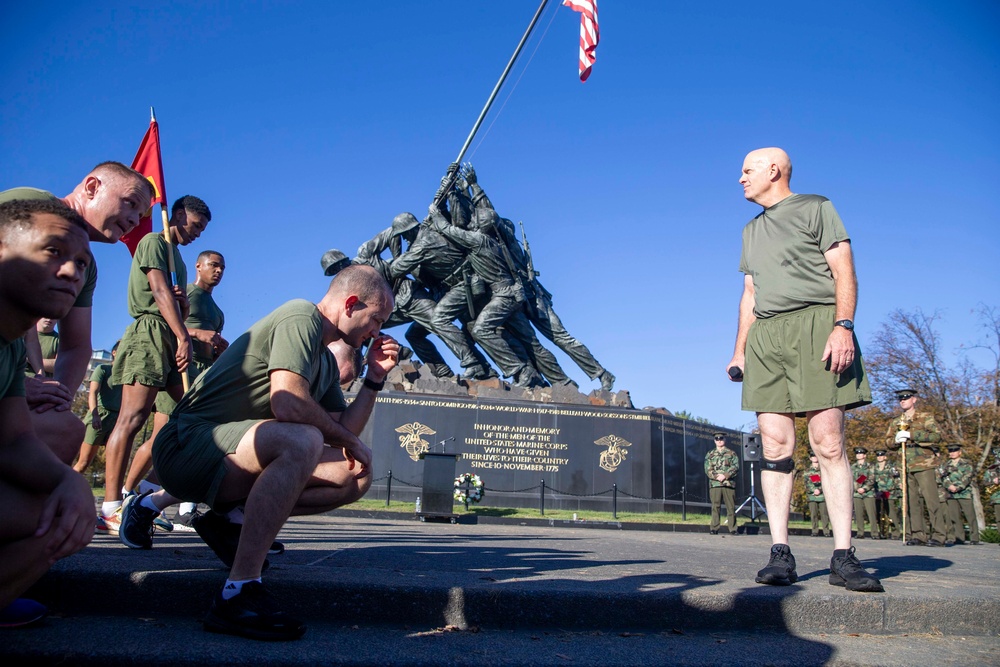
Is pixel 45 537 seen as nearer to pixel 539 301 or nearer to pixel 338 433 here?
pixel 338 433

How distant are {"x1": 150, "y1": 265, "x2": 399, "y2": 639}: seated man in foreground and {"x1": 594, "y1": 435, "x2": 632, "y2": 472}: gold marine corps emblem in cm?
1312

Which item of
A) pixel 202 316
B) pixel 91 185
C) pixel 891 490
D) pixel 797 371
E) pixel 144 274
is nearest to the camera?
pixel 91 185

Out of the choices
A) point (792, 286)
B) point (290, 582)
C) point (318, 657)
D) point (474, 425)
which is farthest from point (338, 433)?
point (474, 425)

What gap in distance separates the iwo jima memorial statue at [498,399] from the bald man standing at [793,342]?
965 cm

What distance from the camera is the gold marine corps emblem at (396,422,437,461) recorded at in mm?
15529

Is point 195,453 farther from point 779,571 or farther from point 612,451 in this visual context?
point 612,451

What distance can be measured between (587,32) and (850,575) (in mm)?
13335

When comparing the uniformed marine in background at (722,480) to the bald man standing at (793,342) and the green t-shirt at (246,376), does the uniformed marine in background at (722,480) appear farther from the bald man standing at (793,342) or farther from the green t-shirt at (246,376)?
the green t-shirt at (246,376)

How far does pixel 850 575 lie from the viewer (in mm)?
3135

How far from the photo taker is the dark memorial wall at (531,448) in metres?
15.3

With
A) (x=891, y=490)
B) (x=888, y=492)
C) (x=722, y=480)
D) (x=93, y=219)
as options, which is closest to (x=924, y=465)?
(x=891, y=490)

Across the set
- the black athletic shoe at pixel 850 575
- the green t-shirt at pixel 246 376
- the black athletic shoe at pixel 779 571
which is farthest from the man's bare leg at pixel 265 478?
the black athletic shoe at pixel 850 575

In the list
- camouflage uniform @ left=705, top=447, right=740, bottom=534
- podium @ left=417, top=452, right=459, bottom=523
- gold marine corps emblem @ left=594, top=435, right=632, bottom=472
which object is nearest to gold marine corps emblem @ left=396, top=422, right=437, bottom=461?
gold marine corps emblem @ left=594, top=435, right=632, bottom=472

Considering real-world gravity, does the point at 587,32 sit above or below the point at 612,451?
above
